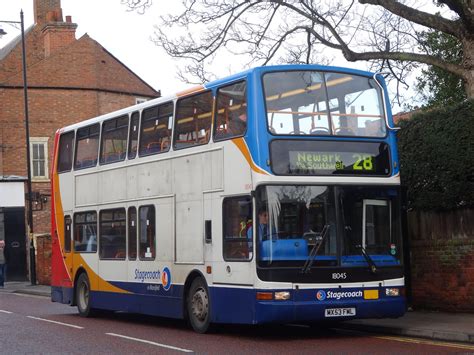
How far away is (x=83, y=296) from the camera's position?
2028 centimetres

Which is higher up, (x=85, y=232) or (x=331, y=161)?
(x=331, y=161)

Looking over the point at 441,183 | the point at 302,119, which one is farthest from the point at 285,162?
the point at 441,183

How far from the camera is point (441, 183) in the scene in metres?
16.6

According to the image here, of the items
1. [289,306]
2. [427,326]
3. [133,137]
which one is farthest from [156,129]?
[427,326]

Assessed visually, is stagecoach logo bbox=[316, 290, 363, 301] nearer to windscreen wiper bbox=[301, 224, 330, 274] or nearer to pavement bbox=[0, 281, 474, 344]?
windscreen wiper bbox=[301, 224, 330, 274]

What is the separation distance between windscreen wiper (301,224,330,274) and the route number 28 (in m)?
1.10

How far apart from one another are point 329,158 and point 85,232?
7.87 meters

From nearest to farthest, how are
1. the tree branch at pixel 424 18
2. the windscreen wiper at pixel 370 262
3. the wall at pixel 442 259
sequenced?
1. the windscreen wiper at pixel 370 262
2. the wall at pixel 442 259
3. the tree branch at pixel 424 18

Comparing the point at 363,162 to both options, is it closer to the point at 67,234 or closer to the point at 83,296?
the point at 83,296

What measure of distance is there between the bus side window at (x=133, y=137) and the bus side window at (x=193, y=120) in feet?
5.68

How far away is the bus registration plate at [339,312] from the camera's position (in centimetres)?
1348

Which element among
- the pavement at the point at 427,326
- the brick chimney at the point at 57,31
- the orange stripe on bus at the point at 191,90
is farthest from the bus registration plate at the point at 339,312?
the brick chimney at the point at 57,31

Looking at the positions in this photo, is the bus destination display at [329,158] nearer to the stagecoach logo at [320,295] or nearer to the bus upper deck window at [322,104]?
the bus upper deck window at [322,104]

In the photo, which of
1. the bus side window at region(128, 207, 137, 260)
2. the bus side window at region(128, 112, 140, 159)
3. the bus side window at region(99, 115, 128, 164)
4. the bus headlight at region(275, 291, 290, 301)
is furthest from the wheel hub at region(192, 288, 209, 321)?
the bus side window at region(99, 115, 128, 164)
